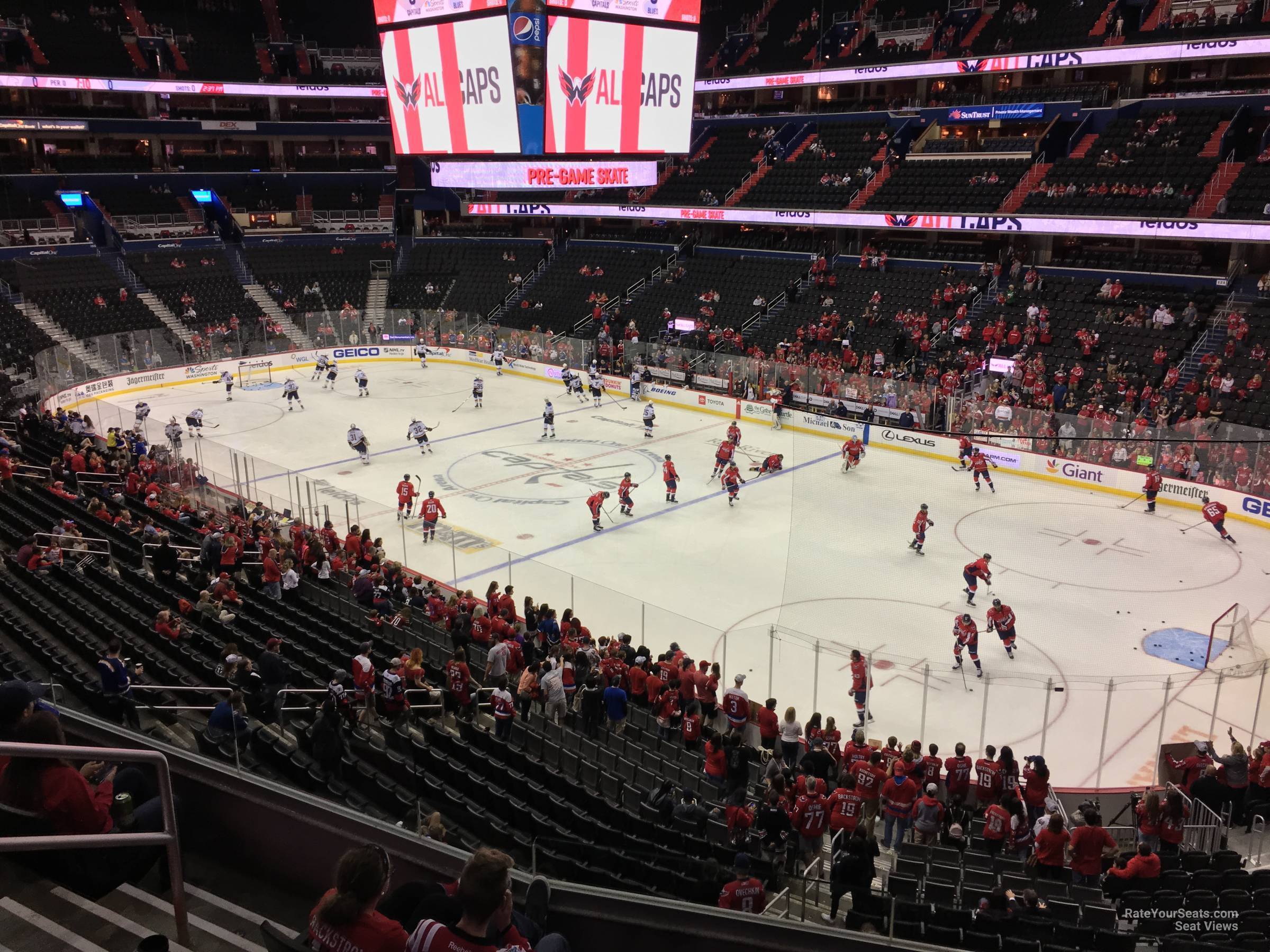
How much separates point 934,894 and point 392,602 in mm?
8914

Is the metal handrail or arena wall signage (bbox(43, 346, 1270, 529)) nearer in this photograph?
the metal handrail

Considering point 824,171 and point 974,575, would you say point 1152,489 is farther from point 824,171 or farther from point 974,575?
point 824,171

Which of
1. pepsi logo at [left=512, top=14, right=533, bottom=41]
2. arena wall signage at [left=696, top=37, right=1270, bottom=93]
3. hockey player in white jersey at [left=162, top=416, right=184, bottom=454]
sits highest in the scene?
arena wall signage at [left=696, top=37, right=1270, bottom=93]

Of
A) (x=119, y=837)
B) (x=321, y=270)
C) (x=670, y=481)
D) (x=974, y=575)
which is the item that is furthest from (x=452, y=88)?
(x=321, y=270)

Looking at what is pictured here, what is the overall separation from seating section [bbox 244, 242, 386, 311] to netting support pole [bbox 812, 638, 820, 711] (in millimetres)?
35808

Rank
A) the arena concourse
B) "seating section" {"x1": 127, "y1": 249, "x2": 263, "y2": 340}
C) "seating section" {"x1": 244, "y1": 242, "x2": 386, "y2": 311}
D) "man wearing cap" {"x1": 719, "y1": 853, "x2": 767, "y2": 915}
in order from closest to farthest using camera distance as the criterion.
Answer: "man wearing cap" {"x1": 719, "y1": 853, "x2": 767, "y2": 915}, the arena concourse, "seating section" {"x1": 127, "y1": 249, "x2": 263, "y2": 340}, "seating section" {"x1": 244, "y1": 242, "x2": 386, "y2": 311}

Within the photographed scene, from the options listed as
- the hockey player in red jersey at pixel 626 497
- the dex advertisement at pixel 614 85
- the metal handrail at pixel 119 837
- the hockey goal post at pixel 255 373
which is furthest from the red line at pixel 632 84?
the hockey goal post at pixel 255 373

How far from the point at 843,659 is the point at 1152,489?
1017cm

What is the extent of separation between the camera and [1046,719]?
1135cm

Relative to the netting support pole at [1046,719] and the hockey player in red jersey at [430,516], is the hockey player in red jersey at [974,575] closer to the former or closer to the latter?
the netting support pole at [1046,719]

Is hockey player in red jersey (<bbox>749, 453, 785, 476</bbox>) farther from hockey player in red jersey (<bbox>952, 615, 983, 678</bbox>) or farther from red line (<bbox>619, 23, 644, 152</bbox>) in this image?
hockey player in red jersey (<bbox>952, 615, 983, 678</bbox>)

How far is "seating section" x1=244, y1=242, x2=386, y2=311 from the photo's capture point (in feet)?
148

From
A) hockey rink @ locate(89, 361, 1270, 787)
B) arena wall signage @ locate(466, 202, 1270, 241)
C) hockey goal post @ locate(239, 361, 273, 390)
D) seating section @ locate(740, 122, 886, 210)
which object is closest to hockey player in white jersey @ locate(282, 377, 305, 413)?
hockey rink @ locate(89, 361, 1270, 787)

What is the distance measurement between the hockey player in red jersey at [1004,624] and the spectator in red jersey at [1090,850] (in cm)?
640
